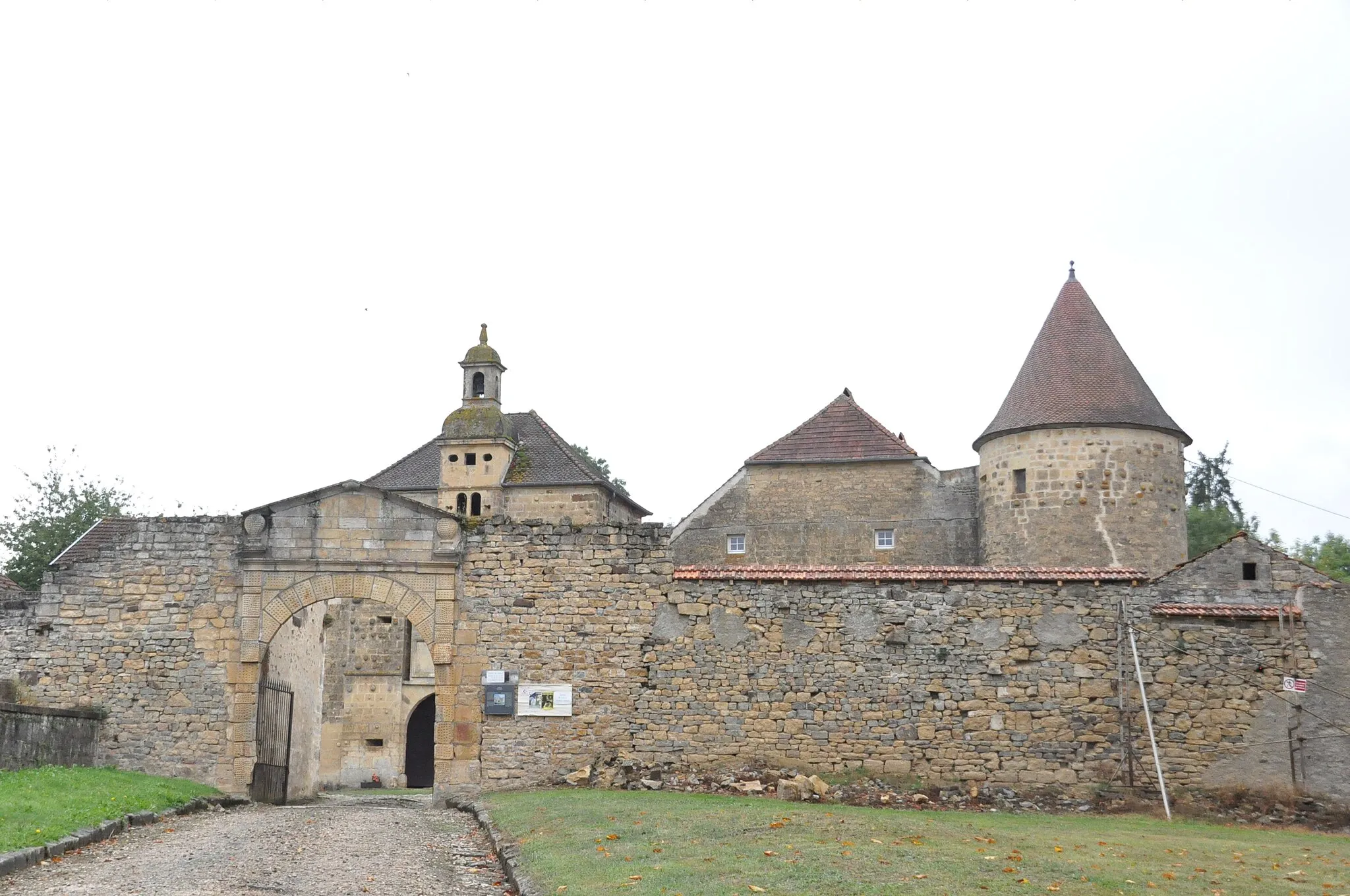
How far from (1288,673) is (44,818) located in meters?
15.1

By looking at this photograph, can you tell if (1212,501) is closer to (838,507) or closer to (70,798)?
(838,507)

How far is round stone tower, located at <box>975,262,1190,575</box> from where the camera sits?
2795cm

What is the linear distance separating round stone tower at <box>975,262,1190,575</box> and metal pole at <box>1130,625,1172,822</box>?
8720 millimetres

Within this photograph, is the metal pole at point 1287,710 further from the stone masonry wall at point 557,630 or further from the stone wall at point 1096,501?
the stone wall at point 1096,501

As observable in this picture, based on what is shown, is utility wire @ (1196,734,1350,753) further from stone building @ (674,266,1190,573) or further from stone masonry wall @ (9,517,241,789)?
stone masonry wall @ (9,517,241,789)

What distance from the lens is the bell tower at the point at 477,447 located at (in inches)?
1540

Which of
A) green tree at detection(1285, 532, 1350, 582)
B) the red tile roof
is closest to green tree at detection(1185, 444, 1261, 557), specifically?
green tree at detection(1285, 532, 1350, 582)

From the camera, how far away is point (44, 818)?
42.7 feet

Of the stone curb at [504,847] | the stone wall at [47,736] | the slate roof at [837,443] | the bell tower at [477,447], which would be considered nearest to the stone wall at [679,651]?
the stone wall at [47,736]

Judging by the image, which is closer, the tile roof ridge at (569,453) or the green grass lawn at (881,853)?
the green grass lawn at (881,853)

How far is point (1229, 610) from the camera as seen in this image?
1894 cm

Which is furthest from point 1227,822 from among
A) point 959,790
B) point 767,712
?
point 767,712

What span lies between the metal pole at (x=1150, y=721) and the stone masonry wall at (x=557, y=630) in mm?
6414

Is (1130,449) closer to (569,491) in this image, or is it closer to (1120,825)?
(1120,825)
